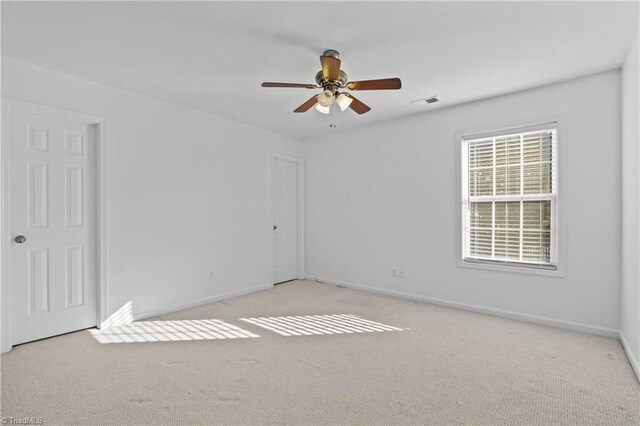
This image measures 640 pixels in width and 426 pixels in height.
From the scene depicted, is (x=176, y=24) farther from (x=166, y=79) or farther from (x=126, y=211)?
(x=126, y=211)

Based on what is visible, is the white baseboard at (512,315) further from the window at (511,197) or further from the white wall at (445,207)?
the window at (511,197)

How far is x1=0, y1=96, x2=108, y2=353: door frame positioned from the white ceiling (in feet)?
1.34

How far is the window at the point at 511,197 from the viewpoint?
3523 millimetres

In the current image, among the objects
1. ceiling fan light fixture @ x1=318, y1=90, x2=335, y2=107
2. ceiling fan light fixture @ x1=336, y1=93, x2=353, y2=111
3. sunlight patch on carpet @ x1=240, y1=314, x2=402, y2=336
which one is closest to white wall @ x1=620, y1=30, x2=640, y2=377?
sunlight patch on carpet @ x1=240, y1=314, x2=402, y2=336

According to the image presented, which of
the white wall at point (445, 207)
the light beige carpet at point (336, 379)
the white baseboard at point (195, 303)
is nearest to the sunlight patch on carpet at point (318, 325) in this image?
the light beige carpet at point (336, 379)

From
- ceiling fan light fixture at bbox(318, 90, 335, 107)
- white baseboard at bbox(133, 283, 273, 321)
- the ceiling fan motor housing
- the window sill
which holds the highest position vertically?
the ceiling fan motor housing

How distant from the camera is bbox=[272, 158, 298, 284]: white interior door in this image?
5.49m

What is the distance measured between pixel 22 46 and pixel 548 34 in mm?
4047

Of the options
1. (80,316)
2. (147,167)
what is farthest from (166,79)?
(80,316)

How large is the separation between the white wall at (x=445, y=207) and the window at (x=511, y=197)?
0.15m

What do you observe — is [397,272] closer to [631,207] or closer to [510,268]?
[510,268]

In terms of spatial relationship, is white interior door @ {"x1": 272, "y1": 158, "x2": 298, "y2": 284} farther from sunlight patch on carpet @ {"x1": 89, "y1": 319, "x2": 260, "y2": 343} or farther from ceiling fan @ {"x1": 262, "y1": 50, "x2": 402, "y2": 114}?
ceiling fan @ {"x1": 262, "y1": 50, "x2": 402, "y2": 114}

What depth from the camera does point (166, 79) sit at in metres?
3.29

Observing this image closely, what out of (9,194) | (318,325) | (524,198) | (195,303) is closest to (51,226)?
(9,194)
